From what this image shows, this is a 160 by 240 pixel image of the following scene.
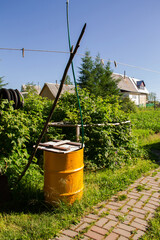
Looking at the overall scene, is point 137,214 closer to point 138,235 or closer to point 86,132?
point 138,235

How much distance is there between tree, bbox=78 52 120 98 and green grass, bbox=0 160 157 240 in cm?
2357

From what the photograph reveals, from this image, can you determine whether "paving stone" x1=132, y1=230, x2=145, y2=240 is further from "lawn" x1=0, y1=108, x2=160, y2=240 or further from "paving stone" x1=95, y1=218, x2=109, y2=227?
"paving stone" x1=95, y1=218, x2=109, y2=227

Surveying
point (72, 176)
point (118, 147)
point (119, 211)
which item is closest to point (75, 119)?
point (118, 147)

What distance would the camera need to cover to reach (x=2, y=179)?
11.7ft

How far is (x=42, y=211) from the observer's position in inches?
132

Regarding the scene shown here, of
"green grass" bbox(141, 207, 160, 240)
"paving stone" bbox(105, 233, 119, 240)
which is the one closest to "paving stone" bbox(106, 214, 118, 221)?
"paving stone" bbox(105, 233, 119, 240)

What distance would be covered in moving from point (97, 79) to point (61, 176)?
28.2 metres

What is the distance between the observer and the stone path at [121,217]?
2795 mm

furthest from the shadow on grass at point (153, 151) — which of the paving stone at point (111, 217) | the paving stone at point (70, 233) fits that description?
the paving stone at point (70, 233)

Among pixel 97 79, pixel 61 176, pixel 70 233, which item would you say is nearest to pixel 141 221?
pixel 70 233

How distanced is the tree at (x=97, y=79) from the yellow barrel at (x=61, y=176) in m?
24.4

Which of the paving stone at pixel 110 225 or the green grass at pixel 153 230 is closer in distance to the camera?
the green grass at pixel 153 230

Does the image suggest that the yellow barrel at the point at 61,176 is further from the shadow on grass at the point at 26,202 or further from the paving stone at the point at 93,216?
the paving stone at the point at 93,216

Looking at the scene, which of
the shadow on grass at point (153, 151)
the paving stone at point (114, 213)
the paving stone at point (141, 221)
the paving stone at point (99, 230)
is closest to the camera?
the paving stone at point (99, 230)
